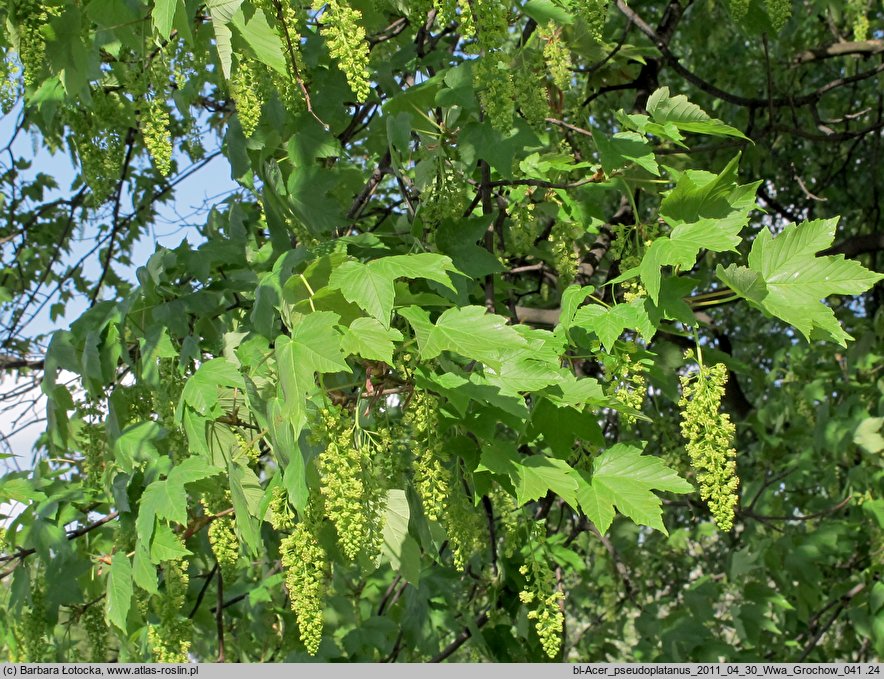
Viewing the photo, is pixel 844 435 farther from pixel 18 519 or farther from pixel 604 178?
pixel 18 519

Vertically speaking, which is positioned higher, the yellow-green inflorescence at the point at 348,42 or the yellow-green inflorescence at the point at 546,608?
the yellow-green inflorescence at the point at 348,42

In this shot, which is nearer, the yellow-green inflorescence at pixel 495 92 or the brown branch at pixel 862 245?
the yellow-green inflorescence at pixel 495 92

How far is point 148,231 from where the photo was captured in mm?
5062

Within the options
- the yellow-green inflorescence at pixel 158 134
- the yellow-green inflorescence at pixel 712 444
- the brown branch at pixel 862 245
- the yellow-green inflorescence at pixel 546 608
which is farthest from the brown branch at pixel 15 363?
the brown branch at pixel 862 245

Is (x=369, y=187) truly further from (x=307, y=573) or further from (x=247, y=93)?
(x=307, y=573)

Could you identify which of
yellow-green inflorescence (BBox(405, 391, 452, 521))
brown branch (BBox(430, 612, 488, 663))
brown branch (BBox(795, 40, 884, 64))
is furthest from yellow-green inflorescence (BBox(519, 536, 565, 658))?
brown branch (BBox(795, 40, 884, 64))

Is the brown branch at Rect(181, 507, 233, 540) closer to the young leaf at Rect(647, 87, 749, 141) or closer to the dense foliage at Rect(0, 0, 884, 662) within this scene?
the dense foliage at Rect(0, 0, 884, 662)

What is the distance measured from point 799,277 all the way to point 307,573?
1003 mm

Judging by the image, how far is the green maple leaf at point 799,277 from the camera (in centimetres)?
171

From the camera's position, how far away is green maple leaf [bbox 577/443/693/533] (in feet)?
6.07

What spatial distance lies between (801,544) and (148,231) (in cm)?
332

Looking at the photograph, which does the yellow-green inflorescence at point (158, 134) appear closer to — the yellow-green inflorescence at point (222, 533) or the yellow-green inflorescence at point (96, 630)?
the yellow-green inflorescence at point (222, 533)

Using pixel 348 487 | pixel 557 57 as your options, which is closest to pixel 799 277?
pixel 348 487
